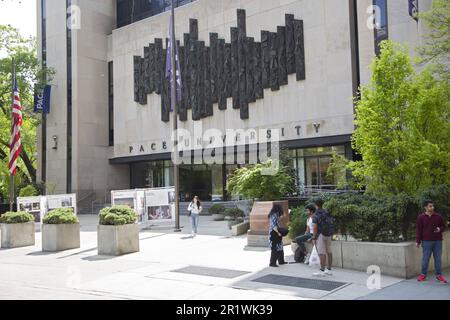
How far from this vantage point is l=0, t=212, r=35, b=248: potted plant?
19031 mm

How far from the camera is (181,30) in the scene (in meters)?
35.4

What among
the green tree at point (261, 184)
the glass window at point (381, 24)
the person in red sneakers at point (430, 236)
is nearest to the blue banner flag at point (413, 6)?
the glass window at point (381, 24)

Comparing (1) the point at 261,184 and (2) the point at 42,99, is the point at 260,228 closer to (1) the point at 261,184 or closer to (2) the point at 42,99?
(1) the point at 261,184

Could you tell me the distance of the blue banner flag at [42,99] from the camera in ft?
129

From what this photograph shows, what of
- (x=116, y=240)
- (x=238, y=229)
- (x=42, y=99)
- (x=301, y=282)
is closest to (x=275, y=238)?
(x=301, y=282)

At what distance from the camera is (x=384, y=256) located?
1090 cm

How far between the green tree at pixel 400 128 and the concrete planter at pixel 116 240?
299 inches

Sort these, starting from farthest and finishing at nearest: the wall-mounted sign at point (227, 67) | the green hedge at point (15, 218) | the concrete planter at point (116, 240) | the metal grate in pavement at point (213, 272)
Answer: the wall-mounted sign at point (227, 67) → the green hedge at point (15, 218) → the concrete planter at point (116, 240) → the metal grate in pavement at point (213, 272)

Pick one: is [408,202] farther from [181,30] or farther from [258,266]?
[181,30]

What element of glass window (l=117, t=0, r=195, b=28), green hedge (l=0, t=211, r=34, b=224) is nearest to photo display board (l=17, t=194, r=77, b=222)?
green hedge (l=0, t=211, r=34, b=224)

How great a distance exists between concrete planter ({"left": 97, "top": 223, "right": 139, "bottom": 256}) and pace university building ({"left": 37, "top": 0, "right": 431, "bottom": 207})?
14.7 meters

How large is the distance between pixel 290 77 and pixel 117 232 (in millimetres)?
17048

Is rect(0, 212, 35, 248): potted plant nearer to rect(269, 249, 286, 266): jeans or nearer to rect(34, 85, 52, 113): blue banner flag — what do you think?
rect(269, 249, 286, 266): jeans

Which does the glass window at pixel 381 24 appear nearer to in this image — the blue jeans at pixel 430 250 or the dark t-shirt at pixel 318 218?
the dark t-shirt at pixel 318 218
